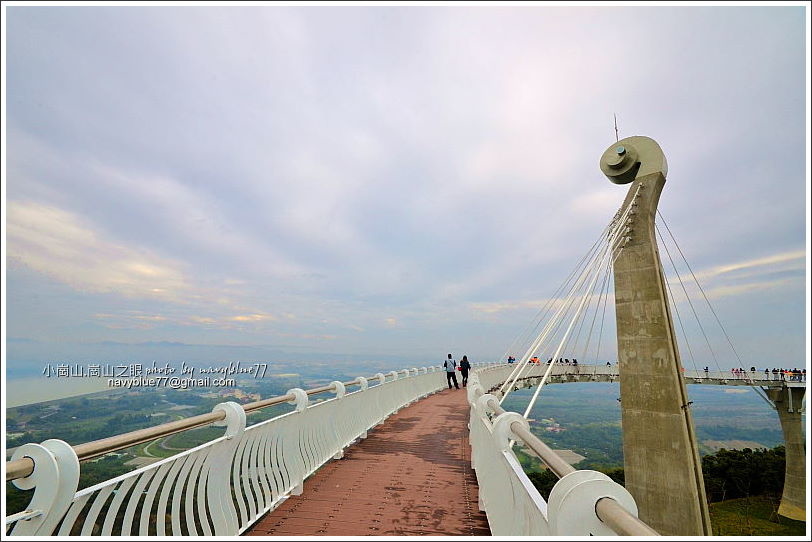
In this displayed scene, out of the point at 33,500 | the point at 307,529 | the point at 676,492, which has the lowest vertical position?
the point at 676,492

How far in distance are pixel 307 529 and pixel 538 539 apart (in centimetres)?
348

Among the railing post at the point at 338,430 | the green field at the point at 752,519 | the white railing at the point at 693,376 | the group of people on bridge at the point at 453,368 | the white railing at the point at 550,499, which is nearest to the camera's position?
the white railing at the point at 550,499

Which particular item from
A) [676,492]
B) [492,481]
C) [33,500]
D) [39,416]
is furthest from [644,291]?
[39,416]

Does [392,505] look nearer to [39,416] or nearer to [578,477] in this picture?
[578,477]

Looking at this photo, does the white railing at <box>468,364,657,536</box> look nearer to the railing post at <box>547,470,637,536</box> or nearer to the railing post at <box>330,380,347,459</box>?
the railing post at <box>547,470,637,536</box>

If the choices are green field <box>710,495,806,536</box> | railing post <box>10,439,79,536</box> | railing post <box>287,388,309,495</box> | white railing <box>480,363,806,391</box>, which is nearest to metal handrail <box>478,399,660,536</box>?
railing post <box>10,439,79,536</box>

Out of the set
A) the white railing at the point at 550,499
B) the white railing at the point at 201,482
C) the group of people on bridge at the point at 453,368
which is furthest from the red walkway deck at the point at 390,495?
the group of people on bridge at the point at 453,368

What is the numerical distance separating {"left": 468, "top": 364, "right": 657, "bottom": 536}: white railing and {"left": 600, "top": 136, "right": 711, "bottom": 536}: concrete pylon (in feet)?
24.6

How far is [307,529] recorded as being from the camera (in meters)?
4.46

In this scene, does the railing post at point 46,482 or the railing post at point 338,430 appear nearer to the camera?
the railing post at point 46,482

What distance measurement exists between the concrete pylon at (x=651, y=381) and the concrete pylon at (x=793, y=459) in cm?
2788

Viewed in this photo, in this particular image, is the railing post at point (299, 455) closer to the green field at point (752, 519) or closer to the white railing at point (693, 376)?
the white railing at point (693, 376)

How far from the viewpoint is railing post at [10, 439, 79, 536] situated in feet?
6.98

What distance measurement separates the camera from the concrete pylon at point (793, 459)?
91.0 feet
